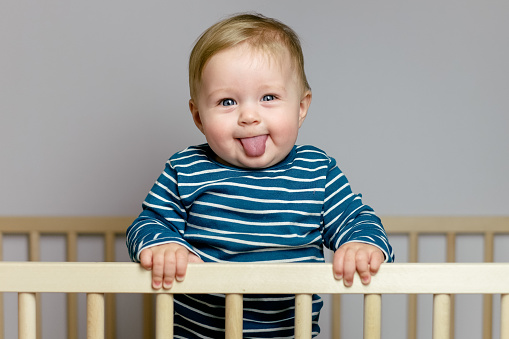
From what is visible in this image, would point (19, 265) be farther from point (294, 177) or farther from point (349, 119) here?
point (349, 119)

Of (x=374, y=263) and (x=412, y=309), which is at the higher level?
(x=374, y=263)

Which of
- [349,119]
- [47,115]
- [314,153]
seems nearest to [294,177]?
[314,153]

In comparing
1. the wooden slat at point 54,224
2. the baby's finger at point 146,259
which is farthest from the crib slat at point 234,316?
the wooden slat at point 54,224

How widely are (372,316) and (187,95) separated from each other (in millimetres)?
870

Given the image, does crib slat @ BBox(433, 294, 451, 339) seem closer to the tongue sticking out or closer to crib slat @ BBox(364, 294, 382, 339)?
crib slat @ BBox(364, 294, 382, 339)

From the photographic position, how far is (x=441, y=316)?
762 millimetres

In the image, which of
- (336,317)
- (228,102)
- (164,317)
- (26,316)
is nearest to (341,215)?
(228,102)

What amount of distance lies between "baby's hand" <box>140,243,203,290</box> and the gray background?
75cm

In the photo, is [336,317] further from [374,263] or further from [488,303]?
[374,263]

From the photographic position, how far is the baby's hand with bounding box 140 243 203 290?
0.76m

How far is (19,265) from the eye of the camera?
0.77m

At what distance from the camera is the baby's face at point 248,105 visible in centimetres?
93

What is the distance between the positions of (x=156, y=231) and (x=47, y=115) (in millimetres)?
703

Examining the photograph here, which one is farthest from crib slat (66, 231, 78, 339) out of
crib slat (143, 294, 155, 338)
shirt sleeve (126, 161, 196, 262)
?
shirt sleeve (126, 161, 196, 262)
